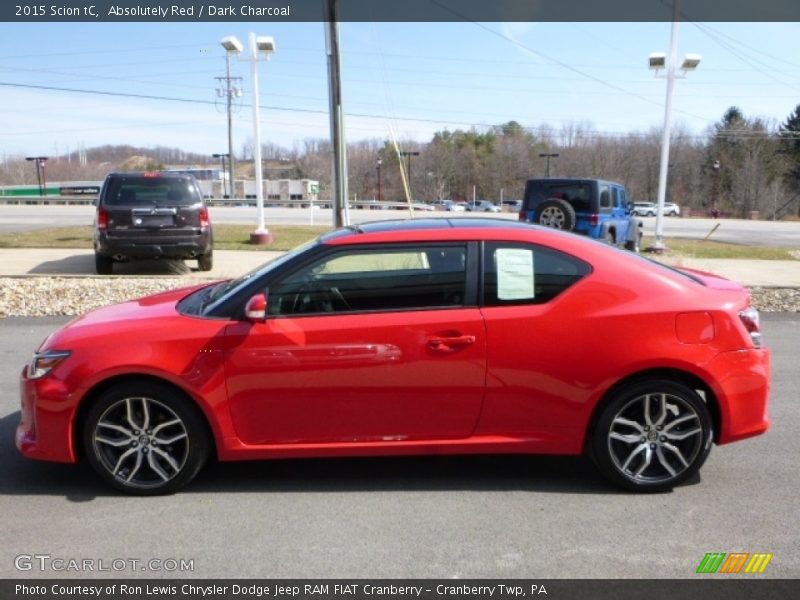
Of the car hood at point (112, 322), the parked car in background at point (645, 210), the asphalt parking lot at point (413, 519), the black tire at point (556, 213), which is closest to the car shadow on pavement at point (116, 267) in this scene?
the black tire at point (556, 213)

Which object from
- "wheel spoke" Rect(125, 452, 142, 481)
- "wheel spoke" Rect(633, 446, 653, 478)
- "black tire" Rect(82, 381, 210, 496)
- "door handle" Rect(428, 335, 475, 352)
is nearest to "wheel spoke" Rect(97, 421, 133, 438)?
"black tire" Rect(82, 381, 210, 496)

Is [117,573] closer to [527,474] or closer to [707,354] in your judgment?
[527,474]

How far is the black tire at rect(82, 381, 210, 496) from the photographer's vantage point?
144 inches

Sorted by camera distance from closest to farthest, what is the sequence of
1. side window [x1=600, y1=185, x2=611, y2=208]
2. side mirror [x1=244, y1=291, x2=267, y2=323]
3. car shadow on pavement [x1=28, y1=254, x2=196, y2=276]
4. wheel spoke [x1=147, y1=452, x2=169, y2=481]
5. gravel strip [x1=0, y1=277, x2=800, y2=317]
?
side mirror [x1=244, y1=291, x2=267, y2=323] → wheel spoke [x1=147, y1=452, x2=169, y2=481] → gravel strip [x1=0, y1=277, x2=800, y2=317] → car shadow on pavement [x1=28, y1=254, x2=196, y2=276] → side window [x1=600, y1=185, x2=611, y2=208]

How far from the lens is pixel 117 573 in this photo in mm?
3025

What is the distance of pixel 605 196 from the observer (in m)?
16.0

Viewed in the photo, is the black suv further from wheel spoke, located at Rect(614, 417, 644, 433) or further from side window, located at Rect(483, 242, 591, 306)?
wheel spoke, located at Rect(614, 417, 644, 433)

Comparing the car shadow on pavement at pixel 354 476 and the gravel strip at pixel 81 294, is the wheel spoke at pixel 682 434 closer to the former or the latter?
the car shadow on pavement at pixel 354 476

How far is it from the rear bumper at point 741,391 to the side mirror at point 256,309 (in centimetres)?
251

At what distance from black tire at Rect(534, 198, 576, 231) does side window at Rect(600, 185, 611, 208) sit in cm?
90

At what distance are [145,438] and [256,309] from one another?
0.96 metres

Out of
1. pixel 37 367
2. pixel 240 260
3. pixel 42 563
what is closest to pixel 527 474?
pixel 42 563

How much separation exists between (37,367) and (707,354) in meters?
3.74
